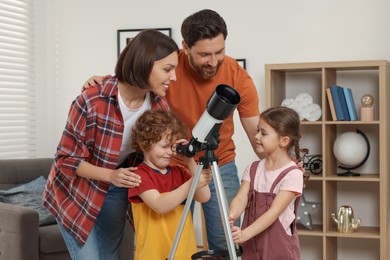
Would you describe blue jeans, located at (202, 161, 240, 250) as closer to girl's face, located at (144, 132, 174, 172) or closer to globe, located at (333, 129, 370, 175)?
girl's face, located at (144, 132, 174, 172)

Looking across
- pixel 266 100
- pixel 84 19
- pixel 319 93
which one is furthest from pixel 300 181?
pixel 84 19

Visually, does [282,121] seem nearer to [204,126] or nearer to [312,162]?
[204,126]

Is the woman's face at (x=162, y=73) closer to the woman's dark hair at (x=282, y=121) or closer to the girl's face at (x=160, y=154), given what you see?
the girl's face at (x=160, y=154)

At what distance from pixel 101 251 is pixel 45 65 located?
10.1 feet

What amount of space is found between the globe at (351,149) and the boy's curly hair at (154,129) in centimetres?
214

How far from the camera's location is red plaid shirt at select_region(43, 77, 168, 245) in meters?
2.36

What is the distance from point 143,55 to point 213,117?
34 cm

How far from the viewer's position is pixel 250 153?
4.86 meters

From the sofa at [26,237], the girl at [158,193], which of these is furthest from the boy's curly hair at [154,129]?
the sofa at [26,237]

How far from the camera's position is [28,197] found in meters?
4.32

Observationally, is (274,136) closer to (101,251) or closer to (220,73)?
(220,73)

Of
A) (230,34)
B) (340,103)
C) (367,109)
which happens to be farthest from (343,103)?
(230,34)

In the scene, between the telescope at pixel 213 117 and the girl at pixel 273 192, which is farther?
the girl at pixel 273 192

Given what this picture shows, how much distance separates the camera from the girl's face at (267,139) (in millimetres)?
2604
